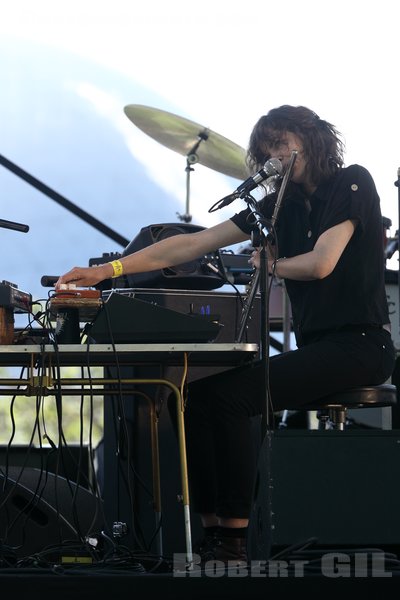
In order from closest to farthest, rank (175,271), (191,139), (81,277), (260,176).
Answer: (260,176)
(81,277)
(175,271)
(191,139)

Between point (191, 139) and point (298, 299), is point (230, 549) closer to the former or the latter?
point (298, 299)

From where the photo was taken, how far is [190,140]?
4605 mm

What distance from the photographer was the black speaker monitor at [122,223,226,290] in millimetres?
3312

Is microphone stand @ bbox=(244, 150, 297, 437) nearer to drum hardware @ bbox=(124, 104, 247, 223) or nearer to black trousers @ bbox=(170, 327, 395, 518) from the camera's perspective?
black trousers @ bbox=(170, 327, 395, 518)

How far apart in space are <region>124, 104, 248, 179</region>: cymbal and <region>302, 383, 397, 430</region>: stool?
6.74 feet

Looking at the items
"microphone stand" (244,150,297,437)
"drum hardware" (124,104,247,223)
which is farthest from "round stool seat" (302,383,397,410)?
"drum hardware" (124,104,247,223)

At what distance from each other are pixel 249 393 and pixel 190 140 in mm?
2305

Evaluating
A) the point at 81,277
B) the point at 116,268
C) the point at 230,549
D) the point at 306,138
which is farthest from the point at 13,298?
the point at 306,138

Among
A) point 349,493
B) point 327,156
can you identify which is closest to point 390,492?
point 349,493

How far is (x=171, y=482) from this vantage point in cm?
322

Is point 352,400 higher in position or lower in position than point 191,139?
lower

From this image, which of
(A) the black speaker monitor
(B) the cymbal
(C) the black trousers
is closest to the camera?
(C) the black trousers

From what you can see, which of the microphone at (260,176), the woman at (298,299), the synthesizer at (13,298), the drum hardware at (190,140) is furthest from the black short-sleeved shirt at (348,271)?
the drum hardware at (190,140)

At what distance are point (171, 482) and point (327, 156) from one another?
1197 mm
